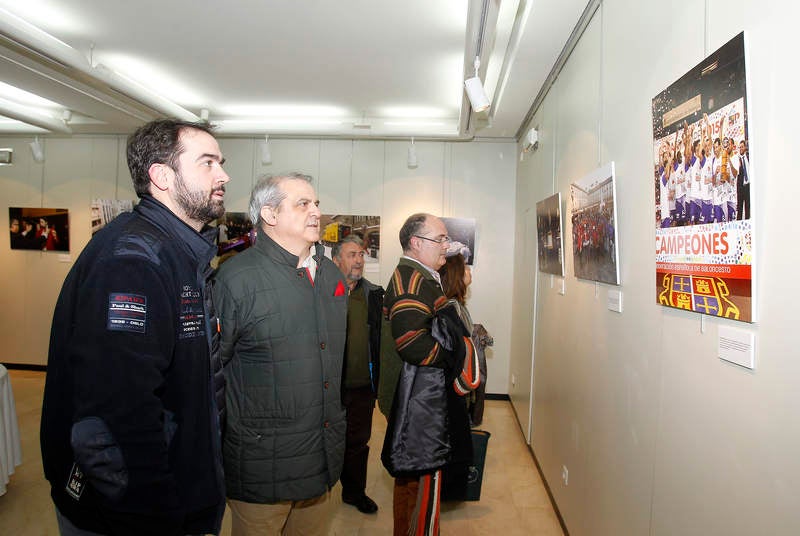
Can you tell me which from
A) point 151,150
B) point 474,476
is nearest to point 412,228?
point 151,150

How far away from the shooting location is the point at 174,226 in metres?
1.29

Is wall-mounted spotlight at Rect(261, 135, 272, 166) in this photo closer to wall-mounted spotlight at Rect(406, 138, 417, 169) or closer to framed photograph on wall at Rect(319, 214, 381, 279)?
framed photograph on wall at Rect(319, 214, 381, 279)

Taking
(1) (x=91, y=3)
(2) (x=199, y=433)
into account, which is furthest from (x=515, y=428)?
(1) (x=91, y=3)

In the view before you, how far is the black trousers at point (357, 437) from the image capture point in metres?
2.96

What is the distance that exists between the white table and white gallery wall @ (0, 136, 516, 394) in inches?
138

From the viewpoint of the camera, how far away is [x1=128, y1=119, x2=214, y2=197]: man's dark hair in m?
1.35

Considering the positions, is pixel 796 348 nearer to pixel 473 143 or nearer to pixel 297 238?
pixel 297 238

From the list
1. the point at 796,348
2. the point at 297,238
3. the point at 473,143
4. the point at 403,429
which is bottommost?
the point at 403,429

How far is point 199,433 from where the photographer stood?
1242 mm

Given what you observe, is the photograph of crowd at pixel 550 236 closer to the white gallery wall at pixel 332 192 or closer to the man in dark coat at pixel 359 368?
the man in dark coat at pixel 359 368

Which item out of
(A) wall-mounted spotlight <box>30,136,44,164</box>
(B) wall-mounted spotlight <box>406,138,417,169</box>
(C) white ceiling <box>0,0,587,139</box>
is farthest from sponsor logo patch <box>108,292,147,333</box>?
(A) wall-mounted spotlight <box>30,136,44,164</box>

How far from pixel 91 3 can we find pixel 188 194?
9.41ft

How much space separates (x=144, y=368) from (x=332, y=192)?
515 cm

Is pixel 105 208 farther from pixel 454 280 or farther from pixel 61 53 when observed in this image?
pixel 454 280
